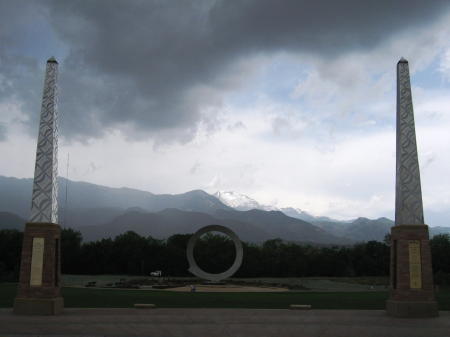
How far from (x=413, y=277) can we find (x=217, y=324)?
6.15m

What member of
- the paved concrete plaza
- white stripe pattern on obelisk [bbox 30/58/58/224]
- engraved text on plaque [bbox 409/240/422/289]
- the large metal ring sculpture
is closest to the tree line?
the large metal ring sculpture

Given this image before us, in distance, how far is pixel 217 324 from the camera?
42.2ft

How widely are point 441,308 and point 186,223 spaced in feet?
595

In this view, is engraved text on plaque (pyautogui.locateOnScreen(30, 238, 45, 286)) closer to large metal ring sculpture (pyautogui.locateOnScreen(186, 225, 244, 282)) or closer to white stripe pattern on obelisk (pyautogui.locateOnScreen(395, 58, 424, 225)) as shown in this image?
white stripe pattern on obelisk (pyautogui.locateOnScreen(395, 58, 424, 225))

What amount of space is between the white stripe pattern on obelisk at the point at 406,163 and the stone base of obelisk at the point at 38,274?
1066 cm

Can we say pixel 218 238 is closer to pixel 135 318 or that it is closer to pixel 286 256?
pixel 286 256

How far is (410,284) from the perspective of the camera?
14.7 m

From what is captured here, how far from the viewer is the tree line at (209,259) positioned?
48.2 metres

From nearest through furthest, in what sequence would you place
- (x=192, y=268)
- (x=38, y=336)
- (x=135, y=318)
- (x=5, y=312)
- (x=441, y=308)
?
(x=38, y=336)
(x=135, y=318)
(x=5, y=312)
(x=441, y=308)
(x=192, y=268)

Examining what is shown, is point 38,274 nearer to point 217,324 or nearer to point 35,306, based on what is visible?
point 35,306

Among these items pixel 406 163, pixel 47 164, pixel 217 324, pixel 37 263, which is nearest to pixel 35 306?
pixel 37 263

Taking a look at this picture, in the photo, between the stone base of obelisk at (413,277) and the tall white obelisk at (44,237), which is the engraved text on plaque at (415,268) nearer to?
the stone base of obelisk at (413,277)

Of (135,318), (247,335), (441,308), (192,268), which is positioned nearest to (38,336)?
(135,318)

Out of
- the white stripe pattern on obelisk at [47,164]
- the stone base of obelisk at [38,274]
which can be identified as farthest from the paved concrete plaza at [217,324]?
the white stripe pattern on obelisk at [47,164]
